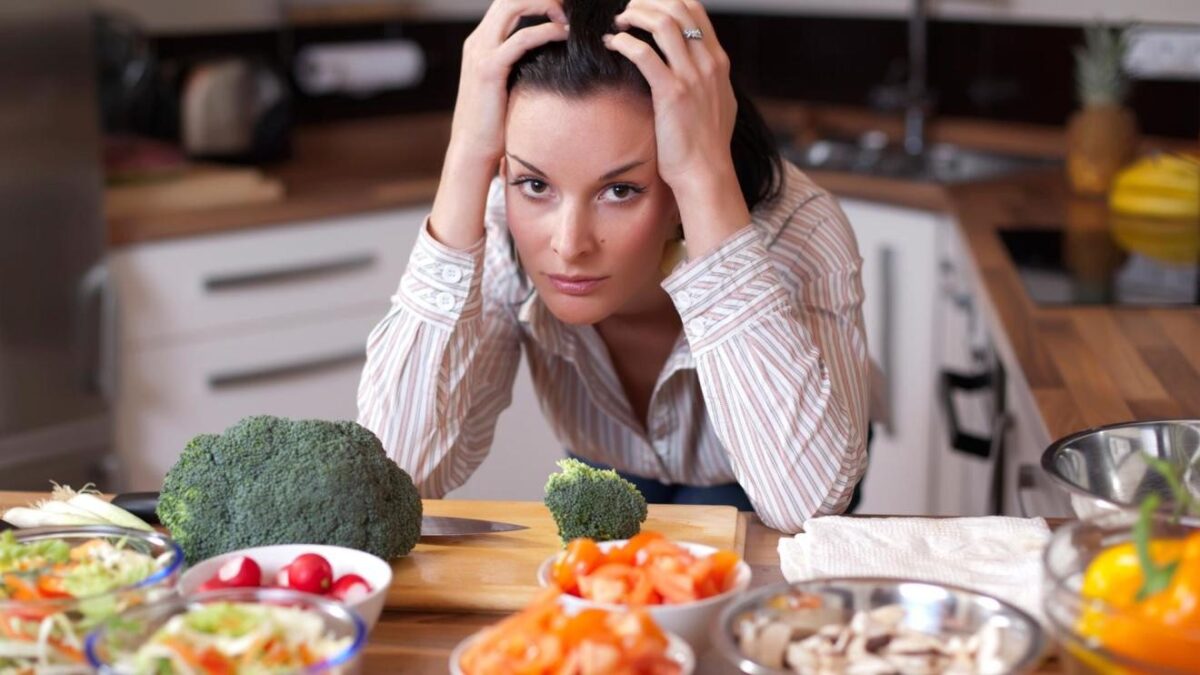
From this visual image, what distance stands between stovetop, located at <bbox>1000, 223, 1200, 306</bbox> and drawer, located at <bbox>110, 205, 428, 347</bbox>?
1323 mm

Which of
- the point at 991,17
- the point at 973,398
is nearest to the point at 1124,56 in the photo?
the point at 991,17

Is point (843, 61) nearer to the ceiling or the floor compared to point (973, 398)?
nearer to the ceiling

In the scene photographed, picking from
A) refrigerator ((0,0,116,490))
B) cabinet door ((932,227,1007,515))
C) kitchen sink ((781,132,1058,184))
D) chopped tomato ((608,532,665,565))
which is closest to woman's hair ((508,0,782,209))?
chopped tomato ((608,532,665,565))

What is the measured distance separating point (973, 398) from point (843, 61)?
1.31 meters

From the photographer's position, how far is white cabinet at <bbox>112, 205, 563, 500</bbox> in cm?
297

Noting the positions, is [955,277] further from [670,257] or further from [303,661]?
[303,661]

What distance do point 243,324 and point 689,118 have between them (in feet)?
5.94

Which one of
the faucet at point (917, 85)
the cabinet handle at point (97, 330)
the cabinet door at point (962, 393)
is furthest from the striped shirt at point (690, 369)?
the faucet at point (917, 85)

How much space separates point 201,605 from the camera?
0.94m

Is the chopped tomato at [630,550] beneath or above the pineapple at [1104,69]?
beneath

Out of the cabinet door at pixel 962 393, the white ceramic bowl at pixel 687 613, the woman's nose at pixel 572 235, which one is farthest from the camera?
the cabinet door at pixel 962 393

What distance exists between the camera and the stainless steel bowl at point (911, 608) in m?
0.92

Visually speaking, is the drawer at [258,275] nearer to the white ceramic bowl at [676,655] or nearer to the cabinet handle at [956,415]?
the cabinet handle at [956,415]

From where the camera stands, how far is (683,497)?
1871 millimetres
